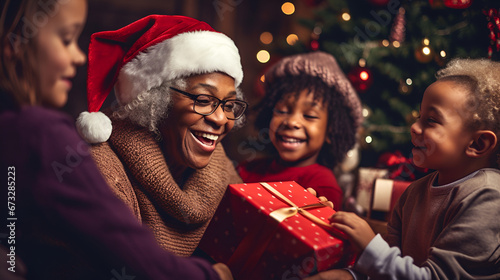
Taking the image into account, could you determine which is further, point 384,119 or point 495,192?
point 384,119

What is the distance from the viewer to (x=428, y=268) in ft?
2.91

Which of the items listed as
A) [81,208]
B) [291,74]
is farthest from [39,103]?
[291,74]

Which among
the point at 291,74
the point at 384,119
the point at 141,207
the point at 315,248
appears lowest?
the point at 141,207

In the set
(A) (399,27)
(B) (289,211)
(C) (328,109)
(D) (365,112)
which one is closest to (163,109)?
(B) (289,211)

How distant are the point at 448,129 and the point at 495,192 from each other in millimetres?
177

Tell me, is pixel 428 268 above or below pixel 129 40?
below

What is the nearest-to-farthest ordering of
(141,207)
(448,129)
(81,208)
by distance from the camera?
1. (81,208)
2. (448,129)
3. (141,207)

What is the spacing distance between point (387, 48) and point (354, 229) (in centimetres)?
129

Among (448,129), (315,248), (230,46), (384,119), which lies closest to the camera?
(315,248)

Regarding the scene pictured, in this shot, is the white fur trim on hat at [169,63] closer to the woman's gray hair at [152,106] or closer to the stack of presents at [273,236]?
the woman's gray hair at [152,106]

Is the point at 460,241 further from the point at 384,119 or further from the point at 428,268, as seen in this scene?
the point at 384,119

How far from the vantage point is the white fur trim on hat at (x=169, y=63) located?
1.15 meters

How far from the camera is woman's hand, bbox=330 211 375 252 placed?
0.92 m

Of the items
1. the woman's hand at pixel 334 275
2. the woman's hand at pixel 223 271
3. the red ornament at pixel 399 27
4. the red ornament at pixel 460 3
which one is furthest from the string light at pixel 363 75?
the woman's hand at pixel 223 271
